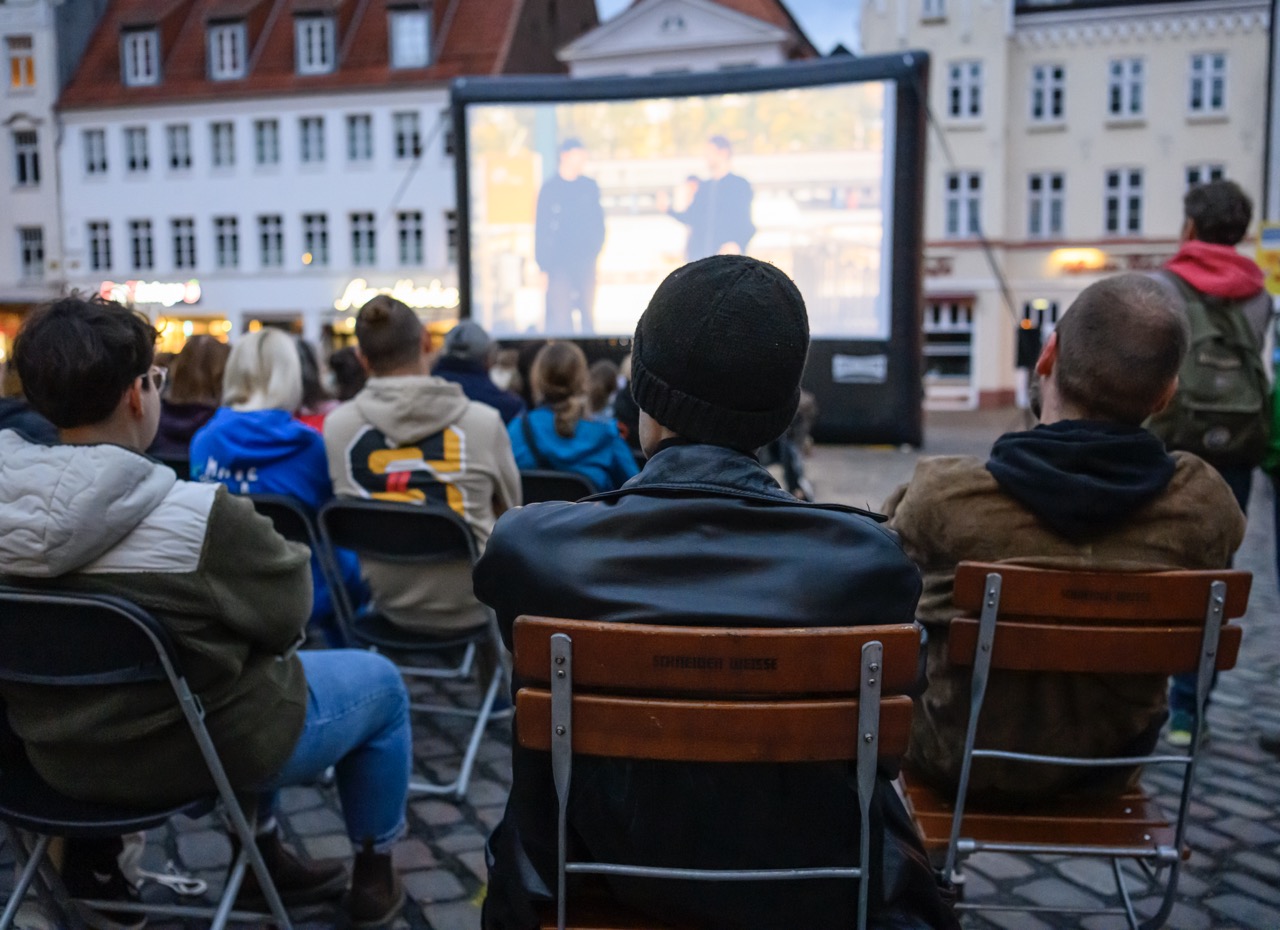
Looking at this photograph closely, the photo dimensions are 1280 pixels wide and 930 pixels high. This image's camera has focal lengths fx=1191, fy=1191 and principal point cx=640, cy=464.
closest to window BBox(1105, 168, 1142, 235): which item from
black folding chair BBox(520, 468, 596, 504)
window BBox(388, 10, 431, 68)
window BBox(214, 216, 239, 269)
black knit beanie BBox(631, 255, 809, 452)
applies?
Answer: window BBox(388, 10, 431, 68)

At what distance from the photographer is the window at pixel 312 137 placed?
3322cm

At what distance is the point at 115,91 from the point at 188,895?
120 ft

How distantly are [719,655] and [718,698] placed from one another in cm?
7

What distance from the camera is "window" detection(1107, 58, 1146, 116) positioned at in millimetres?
31141

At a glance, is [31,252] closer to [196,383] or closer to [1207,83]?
[1207,83]

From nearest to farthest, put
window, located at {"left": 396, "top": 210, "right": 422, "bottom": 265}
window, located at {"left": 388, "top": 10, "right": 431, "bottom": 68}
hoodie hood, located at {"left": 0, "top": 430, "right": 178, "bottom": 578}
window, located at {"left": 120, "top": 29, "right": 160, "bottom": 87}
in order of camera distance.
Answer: hoodie hood, located at {"left": 0, "top": 430, "right": 178, "bottom": 578}
window, located at {"left": 396, "top": 210, "right": 422, "bottom": 265}
window, located at {"left": 388, "top": 10, "right": 431, "bottom": 68}
window, located at {"left": 120, "top": 29, "right": 160, "bottom": 87}

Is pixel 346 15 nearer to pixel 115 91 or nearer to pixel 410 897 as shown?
pixel 115 91

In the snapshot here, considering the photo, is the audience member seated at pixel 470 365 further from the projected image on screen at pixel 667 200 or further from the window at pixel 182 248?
the window at pixel 182 248

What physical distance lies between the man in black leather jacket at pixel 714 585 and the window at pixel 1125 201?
3302cm

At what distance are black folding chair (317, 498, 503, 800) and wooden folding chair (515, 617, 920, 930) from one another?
A: 74.0 inches

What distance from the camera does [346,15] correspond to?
34469mm

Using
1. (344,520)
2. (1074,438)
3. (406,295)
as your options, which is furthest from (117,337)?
(406,295)

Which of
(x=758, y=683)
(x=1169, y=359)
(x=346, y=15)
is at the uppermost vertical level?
(x=346, y=15)

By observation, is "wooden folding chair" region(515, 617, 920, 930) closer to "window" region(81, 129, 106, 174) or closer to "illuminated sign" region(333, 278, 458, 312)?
"illuminated sign" region(333, 278, 458, 312)
